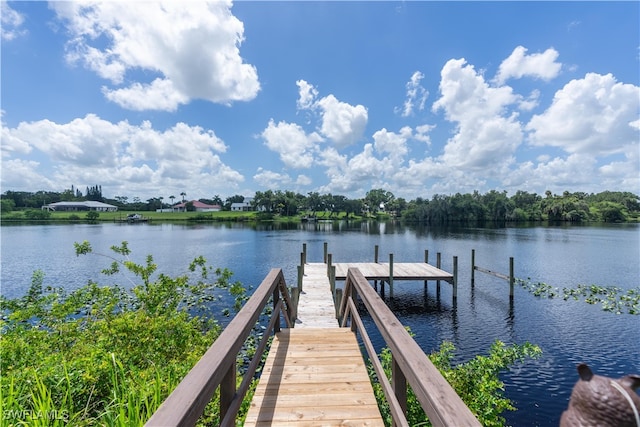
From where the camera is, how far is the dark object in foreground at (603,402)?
67 cm

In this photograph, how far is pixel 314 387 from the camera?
9.64 feet

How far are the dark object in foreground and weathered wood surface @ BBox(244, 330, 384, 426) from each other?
2.06 m

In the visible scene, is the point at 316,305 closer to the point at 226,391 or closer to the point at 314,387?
the point at 314,387

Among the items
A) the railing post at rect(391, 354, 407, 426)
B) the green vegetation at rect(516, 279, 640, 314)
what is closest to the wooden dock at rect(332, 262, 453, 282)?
the green vegetation at rect(516, 279, 640, 314)

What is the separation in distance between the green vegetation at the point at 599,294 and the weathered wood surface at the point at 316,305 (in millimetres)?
11075

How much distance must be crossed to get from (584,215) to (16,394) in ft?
315

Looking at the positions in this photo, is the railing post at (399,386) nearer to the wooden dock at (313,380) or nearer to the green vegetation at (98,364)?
the wooden dock at (313,380)

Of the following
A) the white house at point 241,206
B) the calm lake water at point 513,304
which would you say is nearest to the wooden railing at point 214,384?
the calm lake water at point 513,304

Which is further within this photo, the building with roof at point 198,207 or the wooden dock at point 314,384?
the building with roof at point 198,207

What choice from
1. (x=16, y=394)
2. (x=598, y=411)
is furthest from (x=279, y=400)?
(x=16, y=394)

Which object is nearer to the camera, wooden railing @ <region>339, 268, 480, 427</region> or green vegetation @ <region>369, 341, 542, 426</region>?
wooden railing @ <region>339, 268, 480, 427</region>

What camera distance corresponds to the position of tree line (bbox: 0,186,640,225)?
240 feet

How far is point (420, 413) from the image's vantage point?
4480 mm

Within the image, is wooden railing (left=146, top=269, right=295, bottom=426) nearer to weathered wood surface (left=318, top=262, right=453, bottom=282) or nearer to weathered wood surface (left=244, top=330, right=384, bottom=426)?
weathered wood surface (left=244, top=330, right=384, bottom=426)
